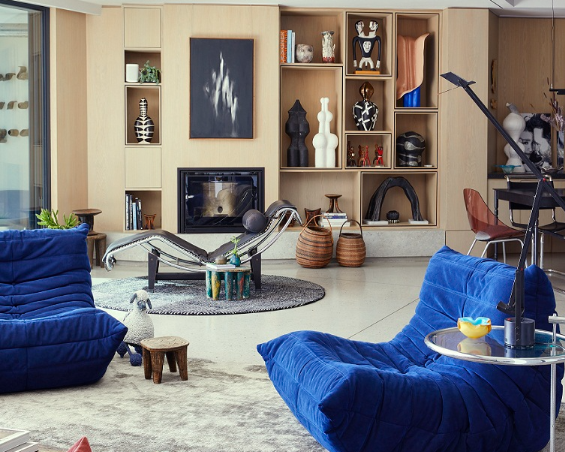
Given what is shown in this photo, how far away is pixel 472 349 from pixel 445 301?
87cm

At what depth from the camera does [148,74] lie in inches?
319

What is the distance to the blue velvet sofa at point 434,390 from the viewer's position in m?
2.81

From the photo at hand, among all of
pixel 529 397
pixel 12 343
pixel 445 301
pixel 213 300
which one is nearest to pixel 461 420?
pixel 529 397

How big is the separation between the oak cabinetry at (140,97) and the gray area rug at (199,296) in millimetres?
1439

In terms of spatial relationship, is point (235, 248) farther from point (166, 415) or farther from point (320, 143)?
point (166, 415)

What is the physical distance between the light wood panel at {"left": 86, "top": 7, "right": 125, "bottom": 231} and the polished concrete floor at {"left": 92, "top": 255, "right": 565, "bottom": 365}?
32.6 inches

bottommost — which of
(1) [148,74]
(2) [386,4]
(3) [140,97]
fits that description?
(3) [140,97]

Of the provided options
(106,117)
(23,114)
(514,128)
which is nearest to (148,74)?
(106,117)

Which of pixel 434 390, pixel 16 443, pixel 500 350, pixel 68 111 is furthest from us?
pixel 68 111

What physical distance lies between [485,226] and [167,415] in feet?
13.6

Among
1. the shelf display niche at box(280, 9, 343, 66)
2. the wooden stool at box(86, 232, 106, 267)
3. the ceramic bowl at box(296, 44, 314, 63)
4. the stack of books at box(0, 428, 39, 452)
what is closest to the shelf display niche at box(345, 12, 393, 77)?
Result: the shelf display niche at box(280, 9, 343, 66)

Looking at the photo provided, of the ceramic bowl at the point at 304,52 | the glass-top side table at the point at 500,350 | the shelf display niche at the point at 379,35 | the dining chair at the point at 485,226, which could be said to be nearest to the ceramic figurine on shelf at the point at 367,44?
the shelf display niche at the point at 379,35

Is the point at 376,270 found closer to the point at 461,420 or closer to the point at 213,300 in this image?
the point at 213,300

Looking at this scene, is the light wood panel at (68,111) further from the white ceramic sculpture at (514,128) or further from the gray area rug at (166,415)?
the white ceramic sculpture at (514,128)
